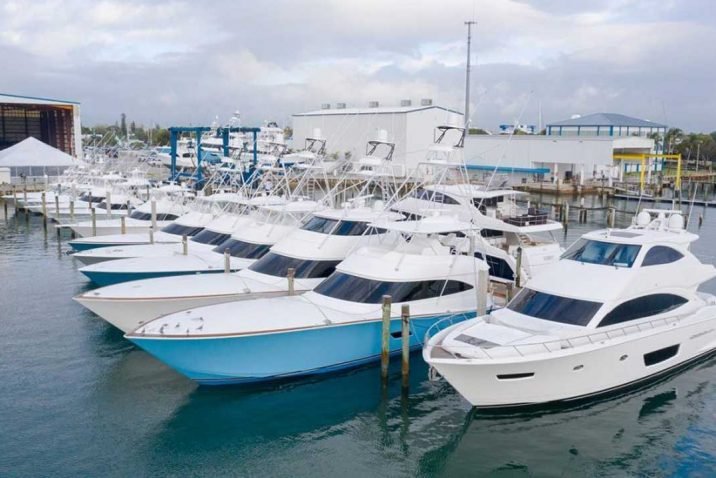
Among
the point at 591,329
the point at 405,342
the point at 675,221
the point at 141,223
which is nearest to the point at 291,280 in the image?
the point at 405,342

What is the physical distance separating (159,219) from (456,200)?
50.3 ft

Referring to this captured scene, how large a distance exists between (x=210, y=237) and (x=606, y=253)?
15.2 metres

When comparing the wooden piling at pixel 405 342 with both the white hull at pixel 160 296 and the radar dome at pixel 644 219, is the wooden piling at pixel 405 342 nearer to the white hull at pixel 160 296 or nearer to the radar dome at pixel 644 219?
the white hull at pixel 160 296

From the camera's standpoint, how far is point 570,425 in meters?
12.8

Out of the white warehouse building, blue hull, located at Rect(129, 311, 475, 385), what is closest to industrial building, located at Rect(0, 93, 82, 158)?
the white warehouse building

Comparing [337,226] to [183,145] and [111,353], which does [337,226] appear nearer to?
[111,353]

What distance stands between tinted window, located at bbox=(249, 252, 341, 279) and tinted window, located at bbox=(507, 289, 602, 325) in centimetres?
591

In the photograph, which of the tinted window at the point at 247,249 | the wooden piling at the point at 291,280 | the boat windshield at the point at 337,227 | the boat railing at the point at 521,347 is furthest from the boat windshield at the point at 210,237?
the boat railing at the point at 521,347

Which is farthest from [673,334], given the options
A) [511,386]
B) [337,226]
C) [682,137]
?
[682,137]

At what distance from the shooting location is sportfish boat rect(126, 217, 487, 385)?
1362cm

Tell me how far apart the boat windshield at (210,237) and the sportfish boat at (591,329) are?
42.3 feet

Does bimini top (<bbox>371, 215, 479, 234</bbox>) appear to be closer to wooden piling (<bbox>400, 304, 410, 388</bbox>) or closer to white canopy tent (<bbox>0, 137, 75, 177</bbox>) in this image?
wooden piling (<bbox>400, 304, 410, 388</bbox>)

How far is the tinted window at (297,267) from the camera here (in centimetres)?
1836

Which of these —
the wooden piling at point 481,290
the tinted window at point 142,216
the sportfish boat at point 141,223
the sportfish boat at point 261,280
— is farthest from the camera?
the tinted window at point 142,216
